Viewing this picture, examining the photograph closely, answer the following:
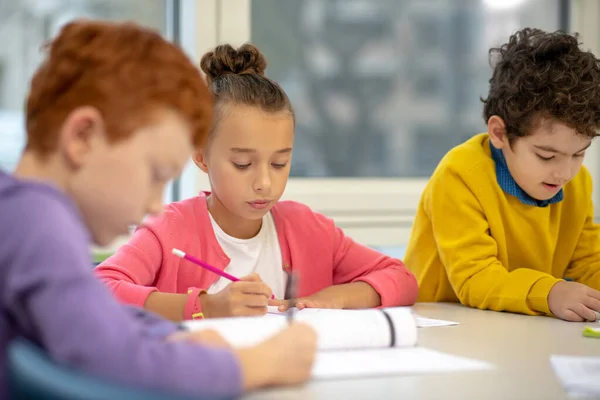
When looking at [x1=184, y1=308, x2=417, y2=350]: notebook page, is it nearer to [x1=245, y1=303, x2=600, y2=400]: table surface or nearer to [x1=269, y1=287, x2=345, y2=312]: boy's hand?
[x1=245, y1=303, x2=600, y2=400]: table surface

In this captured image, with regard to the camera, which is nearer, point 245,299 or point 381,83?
point 245,299

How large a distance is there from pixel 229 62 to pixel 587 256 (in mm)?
985

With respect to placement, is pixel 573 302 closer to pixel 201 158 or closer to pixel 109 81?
pixel 201 158

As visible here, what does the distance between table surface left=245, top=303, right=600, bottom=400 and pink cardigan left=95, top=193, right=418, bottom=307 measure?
14cm

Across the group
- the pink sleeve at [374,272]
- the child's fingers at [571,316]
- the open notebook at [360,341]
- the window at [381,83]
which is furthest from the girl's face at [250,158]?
the window at [381,83]

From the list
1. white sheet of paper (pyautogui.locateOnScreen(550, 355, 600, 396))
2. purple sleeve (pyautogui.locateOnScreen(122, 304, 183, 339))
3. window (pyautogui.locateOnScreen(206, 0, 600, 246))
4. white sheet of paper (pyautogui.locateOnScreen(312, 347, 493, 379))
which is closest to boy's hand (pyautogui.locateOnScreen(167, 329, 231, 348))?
purple sleeve (pyautogui.locateOnScreen(122, 304, 183, 339))

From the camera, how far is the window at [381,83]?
262 cm

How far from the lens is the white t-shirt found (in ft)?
5.44

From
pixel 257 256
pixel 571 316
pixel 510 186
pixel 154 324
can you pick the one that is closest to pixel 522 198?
pixel 510 186

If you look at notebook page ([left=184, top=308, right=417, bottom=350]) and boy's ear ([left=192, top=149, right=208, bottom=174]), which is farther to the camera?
boy's ear ([left=192, top=149, right=208, bottom=174])

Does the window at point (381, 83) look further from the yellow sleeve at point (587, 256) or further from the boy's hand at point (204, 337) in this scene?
the boy's hand at point (204, 337)

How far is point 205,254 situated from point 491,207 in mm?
652

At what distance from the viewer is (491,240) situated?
5.66 feet

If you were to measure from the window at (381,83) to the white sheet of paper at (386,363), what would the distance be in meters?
1.51
